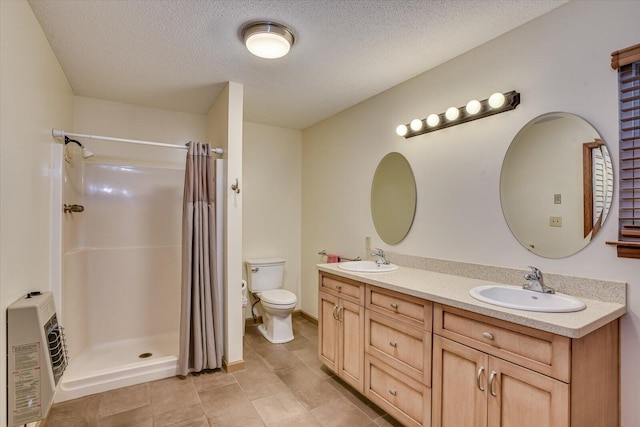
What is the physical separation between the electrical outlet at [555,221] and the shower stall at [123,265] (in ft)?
7.96

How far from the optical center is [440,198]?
2.37m

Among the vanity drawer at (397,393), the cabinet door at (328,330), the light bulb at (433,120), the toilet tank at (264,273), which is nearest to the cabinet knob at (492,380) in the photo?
the vanity drawer at (397,393)

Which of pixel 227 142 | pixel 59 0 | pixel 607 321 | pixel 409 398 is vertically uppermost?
pixel 59 0

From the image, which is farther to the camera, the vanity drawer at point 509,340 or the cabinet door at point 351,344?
the cabinet door at point 351,344

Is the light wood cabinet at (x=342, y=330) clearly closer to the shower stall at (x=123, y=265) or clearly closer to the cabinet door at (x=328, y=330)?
the cabinet door at (x=328, y=330)

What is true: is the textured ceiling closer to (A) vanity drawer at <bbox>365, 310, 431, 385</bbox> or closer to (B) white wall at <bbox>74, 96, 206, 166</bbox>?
(B) white wall at <bbox>74, 96, 206, 166</bbox>

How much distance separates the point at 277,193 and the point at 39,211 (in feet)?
8.03

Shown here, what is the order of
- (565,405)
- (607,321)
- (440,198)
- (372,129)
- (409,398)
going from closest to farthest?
(565,405) < (607,321) < (409,398) < (440,198) < (372,129)

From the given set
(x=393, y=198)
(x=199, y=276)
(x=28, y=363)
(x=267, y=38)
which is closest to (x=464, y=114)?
(x=393, y=198)

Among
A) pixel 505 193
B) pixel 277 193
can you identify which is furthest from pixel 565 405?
pixel 277 193

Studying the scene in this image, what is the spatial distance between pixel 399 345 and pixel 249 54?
2180 mm

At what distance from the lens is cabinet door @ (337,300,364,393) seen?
2246 mm

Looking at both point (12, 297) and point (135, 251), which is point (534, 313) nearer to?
point (12, 297)

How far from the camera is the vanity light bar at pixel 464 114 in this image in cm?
191
